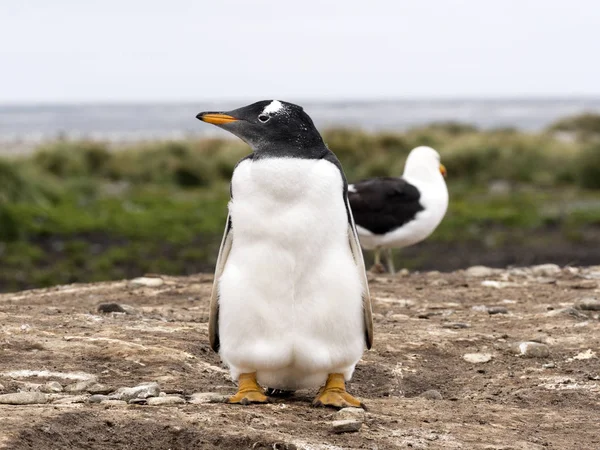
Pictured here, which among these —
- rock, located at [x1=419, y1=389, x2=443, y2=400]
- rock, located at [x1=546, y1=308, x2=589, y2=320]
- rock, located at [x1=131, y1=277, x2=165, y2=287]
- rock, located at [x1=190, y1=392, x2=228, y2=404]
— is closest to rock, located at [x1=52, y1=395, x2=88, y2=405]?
rock, located at [x1=190, y1=392, x2=228, y2=404]

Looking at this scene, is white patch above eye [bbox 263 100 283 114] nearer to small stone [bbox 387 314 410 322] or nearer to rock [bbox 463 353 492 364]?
rock [bbox 463 353 492 364]

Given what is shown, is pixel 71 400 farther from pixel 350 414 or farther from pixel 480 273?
pixel 480 273

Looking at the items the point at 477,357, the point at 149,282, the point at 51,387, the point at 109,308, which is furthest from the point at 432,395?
the point at 149,282

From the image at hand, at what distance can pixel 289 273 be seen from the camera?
472 cm

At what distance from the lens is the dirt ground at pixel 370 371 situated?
169 inches

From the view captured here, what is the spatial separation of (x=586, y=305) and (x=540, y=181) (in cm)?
1534

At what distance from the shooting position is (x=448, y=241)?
50.9ft

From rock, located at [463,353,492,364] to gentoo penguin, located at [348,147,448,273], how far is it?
3.73 meters

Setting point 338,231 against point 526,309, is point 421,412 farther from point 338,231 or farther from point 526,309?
point 526,309

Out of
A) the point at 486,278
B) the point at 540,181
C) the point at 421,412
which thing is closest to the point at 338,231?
the point at 421,412

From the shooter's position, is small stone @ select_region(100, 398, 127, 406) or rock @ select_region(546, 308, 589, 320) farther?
rock @ select_region(546, 308, 589, 320)

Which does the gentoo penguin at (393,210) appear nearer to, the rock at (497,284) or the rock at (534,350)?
the rock at (497,284)

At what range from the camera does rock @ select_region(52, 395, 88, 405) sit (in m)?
4.71

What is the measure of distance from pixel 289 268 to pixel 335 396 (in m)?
0.67
